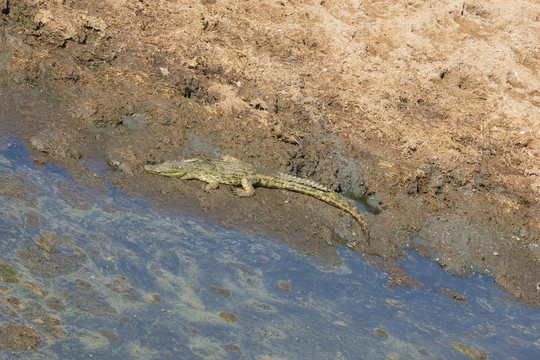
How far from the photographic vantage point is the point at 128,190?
7066mm

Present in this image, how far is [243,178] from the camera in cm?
773

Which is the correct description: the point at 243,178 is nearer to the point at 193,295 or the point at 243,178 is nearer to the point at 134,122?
the point at 134,122

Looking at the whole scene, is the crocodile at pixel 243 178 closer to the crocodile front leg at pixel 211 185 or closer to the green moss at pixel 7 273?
the crocodile front leg at pixel 211 185

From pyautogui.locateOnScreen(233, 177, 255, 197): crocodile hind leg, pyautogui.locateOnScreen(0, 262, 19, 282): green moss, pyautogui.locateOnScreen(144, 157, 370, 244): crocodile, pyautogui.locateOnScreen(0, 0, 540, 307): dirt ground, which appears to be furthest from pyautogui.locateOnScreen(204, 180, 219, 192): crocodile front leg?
pyautogui.locateOnScreen(0, 262, 19, 282): green moss

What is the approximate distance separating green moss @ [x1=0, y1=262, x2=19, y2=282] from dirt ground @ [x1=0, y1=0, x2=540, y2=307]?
1906 mm

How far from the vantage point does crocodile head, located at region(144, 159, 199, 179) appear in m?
7.46

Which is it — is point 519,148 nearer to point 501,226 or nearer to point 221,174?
point 501,226

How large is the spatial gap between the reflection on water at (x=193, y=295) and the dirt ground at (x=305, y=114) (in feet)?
1.22

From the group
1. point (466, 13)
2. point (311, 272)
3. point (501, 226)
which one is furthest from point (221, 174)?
point (466, 13)

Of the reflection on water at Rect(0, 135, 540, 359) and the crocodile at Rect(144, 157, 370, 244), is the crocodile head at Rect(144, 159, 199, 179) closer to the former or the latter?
the crocodile at Rect(144, 157, 370, 244)

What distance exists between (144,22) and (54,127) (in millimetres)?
2778

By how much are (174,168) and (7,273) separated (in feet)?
9.05

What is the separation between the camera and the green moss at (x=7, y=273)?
203 inches

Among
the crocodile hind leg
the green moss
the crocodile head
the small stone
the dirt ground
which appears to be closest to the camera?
the green moss
